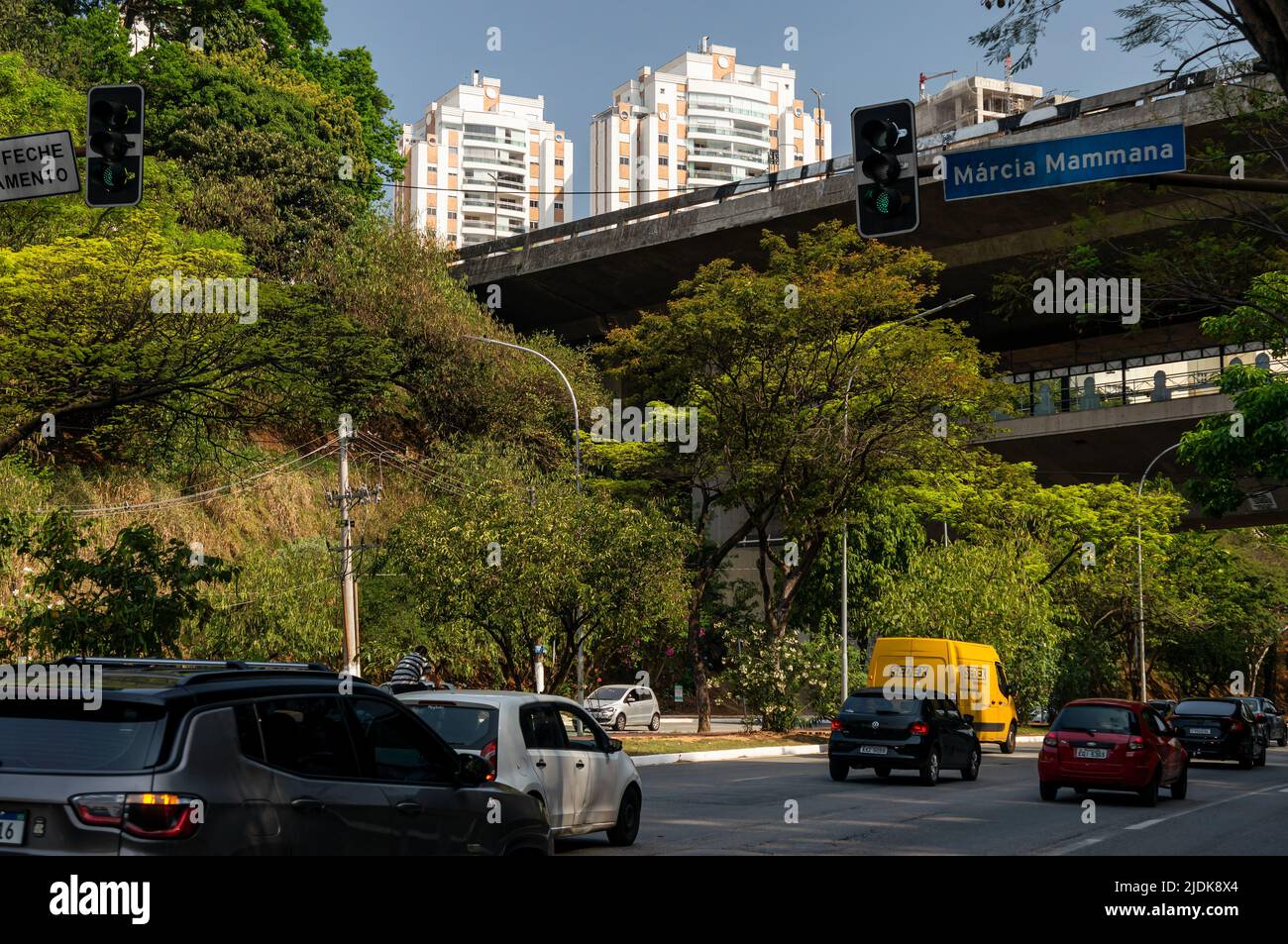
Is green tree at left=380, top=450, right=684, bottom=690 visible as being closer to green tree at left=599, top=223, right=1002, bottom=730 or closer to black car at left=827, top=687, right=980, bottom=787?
green tree at left=599, top=223, right=1002, bottom=730

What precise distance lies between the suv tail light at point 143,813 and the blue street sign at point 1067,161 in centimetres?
858

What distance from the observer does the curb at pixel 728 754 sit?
2675cm

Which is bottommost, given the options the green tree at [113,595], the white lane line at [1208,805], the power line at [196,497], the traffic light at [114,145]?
the white lane line at [1208,805]

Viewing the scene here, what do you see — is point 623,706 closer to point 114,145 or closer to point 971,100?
point 114,145

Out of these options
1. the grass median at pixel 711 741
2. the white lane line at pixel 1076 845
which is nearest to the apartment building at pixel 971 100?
the grass median at pixel 711 741

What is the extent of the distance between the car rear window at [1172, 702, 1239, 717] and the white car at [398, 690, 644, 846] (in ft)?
69.1

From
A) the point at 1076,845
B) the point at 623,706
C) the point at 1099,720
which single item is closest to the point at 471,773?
the point at 1076,845

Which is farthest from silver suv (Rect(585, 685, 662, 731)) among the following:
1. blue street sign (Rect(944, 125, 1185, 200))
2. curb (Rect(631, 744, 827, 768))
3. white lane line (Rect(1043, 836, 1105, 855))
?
blue street sign (Rect(944, 125, 1185, 200))

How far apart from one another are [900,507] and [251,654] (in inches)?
822

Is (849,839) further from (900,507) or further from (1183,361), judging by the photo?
(1183,361)

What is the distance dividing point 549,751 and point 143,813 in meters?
7.18

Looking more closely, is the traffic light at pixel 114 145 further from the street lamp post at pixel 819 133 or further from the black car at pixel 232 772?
the street lamp post at pixel 819 133
